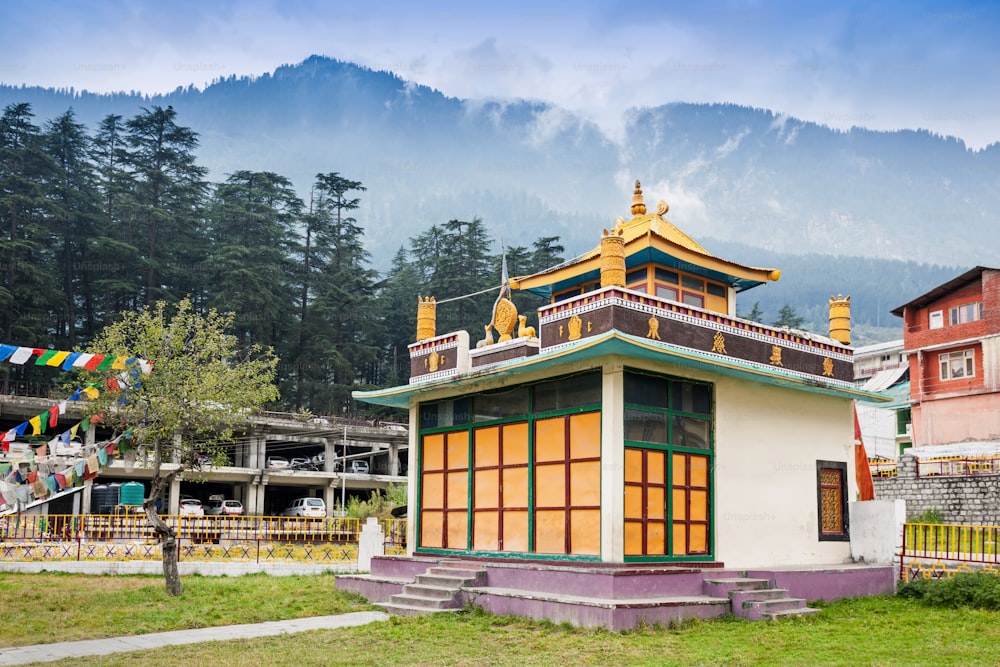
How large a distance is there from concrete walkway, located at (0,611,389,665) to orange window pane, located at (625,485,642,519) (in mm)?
3938

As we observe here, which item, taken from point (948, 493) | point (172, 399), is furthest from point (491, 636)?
point (948, 493)

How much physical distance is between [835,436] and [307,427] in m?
34.2

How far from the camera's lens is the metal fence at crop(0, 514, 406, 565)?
21359 mm

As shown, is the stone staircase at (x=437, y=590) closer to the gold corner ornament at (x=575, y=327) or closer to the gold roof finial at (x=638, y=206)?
the gold corner ornament at (x=575, y=327)

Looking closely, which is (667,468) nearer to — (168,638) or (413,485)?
(413,485)

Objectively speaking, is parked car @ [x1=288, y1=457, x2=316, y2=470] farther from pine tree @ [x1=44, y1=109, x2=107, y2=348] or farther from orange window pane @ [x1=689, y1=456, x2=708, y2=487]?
orange window pane @ [x1=689, y1=456, x2=708, y2=487]

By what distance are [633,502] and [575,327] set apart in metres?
2.77

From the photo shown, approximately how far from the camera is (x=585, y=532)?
14031 millimetres

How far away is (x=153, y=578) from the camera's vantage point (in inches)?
770

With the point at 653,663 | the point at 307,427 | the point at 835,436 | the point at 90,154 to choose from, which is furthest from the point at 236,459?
the point at 653,663

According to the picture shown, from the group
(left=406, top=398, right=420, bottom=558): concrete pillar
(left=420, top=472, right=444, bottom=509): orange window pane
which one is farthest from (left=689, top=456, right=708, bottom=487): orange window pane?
(left=406, top=398, right=420, bottom=558): concrete pillar

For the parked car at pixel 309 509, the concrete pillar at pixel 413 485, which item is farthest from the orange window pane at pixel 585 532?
the parked car at pixel 309 509

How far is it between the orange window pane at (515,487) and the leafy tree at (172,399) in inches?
Answer: 227

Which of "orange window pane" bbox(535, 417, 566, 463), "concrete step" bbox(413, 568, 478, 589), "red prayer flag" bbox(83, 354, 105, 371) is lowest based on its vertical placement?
"concrete step" bbox(413, 568, 478, 589)
